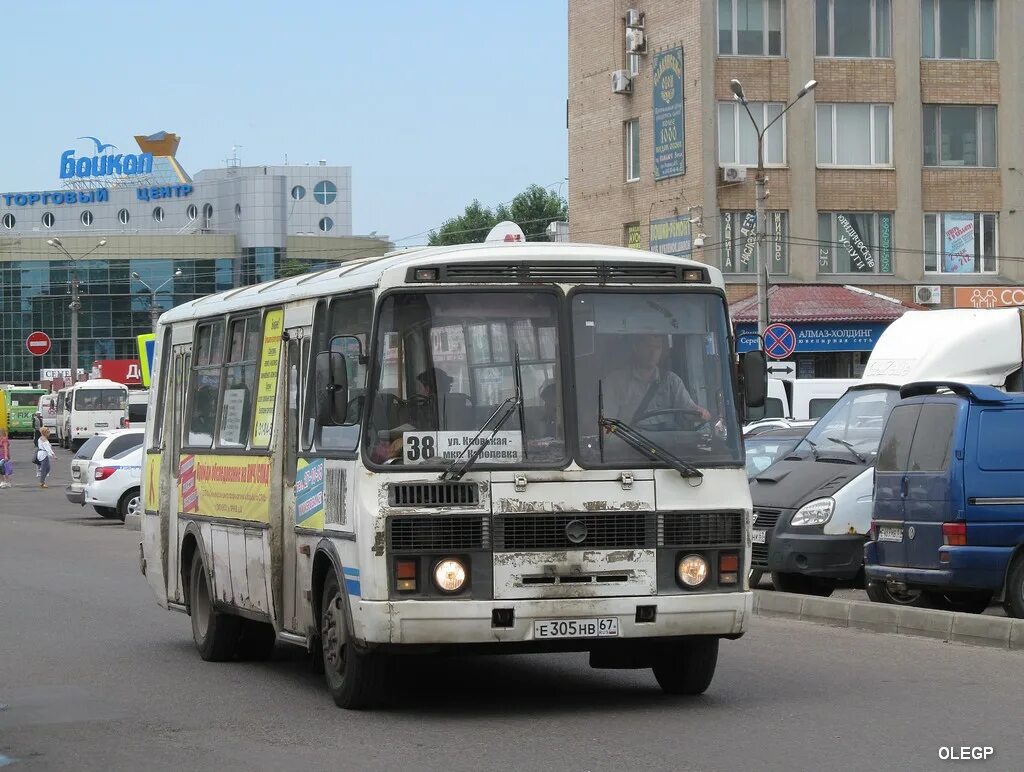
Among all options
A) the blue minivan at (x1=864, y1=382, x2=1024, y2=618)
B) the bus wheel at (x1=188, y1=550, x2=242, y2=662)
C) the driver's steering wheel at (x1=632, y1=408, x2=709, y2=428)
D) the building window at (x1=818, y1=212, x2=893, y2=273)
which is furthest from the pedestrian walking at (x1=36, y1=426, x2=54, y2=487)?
the driver's steering wheel at (x1=632, y1=408, x2=709, y2=428)

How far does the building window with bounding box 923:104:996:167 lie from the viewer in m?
49.8

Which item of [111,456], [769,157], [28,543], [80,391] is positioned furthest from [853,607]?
[80,391]

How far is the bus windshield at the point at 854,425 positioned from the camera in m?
17.8

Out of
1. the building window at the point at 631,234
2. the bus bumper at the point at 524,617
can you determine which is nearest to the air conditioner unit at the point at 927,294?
the building window at the point at 631,234

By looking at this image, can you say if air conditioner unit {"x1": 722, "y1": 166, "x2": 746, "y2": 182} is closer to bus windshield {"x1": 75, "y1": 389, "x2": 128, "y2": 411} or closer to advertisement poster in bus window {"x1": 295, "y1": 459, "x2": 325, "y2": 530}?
advertisement poster in bus window {"x1": 295, "y1": 459, "x2": 325, "y2": 530}

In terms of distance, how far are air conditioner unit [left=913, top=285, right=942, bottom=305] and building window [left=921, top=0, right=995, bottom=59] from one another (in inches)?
254

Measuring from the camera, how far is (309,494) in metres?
10.6

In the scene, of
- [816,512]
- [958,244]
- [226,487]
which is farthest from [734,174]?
[226,487]

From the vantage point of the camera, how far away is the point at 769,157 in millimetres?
48594

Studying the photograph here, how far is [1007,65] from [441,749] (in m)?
45.0

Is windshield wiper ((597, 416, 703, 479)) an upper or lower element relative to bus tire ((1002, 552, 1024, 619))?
upper

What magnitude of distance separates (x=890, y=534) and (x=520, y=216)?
3918 inches

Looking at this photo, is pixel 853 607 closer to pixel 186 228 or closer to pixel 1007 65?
pixel 1007 65

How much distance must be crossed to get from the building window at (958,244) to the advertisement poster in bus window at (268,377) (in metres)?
40.3
